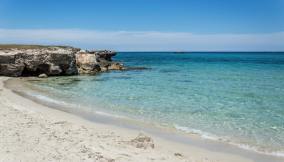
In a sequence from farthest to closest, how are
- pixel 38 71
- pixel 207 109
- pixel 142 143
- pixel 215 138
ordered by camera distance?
1. pixel 38 71
2. pixel 207 109
3. pixel 215 138
4. pixel 142 143

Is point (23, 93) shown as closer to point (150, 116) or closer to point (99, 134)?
point (150, 116)

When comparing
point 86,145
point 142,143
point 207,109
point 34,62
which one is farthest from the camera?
point 34,62

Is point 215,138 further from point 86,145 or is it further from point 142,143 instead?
point 86,145

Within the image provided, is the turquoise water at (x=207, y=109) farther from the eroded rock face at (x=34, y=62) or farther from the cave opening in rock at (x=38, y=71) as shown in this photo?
the cave opening in rock at (x=38, y=71)

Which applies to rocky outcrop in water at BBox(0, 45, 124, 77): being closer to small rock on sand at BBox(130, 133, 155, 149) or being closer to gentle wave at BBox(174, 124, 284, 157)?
gentle wave at BBox(174, 124, 284, 157)

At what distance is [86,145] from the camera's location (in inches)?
383

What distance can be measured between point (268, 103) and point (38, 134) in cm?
1261

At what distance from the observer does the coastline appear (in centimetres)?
876

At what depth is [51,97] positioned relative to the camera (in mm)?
21328

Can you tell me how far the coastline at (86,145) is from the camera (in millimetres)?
8758

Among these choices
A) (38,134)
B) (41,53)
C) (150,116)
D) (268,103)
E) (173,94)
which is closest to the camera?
(38,134)

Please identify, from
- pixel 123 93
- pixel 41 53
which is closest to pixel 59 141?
pixel 123 93

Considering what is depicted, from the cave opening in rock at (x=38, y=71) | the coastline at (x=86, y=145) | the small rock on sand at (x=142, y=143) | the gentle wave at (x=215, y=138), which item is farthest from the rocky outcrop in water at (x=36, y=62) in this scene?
the small rock on sand at (x=142, y=143)

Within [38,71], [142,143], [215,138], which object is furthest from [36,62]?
[142,143]
